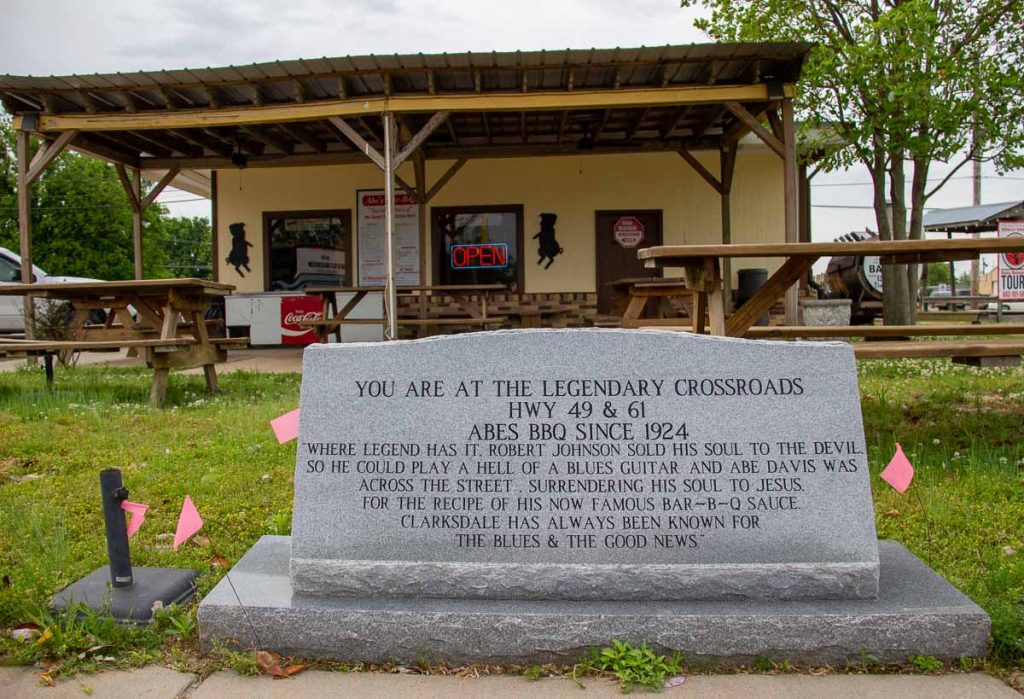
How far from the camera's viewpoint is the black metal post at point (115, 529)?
9.66 ft

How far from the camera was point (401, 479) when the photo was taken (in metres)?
2.77

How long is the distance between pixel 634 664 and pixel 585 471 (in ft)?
1.99

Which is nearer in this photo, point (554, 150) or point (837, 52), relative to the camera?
point (837, 52)

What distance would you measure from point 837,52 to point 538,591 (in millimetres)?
11229

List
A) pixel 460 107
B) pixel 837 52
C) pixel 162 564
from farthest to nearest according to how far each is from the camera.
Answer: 1. pixel 837 52
2. pixel 460 107
3. pixel 162 564

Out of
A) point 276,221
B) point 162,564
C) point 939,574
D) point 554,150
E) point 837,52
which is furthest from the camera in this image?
point 276,221

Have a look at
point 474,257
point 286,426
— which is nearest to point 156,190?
point 474,257

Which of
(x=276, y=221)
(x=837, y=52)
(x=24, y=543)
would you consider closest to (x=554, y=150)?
(x=837, y=52)

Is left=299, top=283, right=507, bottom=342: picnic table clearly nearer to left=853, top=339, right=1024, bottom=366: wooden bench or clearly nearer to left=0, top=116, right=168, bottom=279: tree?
left=853, top=339, right=1024, bottom=366: wooden bench

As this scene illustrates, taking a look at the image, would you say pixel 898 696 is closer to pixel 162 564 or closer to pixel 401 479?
pixel 401 479

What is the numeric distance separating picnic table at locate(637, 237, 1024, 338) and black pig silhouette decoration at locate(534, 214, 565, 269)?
29.7 ft

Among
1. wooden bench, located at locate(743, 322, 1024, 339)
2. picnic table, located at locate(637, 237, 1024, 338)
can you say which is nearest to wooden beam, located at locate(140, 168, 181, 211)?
picnic table, located at locate(637, 237, 1024, 338)

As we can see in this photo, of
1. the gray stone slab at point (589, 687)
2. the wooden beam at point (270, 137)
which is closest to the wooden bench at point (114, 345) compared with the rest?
the gray stone slab at point (589, 687)

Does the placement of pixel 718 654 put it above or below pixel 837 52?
below
